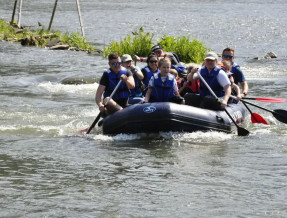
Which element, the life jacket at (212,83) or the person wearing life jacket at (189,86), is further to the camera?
the person wearing life jacket at (189,86)

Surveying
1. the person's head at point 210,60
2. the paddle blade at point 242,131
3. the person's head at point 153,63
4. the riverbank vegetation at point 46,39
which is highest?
the person's head at point 210,60

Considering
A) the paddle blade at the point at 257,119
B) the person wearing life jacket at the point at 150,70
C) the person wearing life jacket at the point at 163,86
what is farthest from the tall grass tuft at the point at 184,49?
the person wearing life jacket at the point at 163,86

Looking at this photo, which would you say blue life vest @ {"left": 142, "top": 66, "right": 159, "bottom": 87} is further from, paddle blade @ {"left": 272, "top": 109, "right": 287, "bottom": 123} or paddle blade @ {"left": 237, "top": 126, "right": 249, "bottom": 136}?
paddle blade @ {"left": 272, "top": 109, "right": 287, "bottom": 123}

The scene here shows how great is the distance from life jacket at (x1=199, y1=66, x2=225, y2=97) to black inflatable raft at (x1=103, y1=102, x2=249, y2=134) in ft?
2.23

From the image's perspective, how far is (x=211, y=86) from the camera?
1164 centimetres

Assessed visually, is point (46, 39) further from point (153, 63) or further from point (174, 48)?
point (153, 63)

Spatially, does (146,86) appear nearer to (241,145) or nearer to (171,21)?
(241,145)

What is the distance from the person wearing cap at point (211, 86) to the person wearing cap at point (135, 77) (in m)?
0.83

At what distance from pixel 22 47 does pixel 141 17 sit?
19408mm

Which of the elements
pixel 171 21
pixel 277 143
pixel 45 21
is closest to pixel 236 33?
pixel 171 21

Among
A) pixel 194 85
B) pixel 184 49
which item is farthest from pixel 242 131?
pixel 184 49

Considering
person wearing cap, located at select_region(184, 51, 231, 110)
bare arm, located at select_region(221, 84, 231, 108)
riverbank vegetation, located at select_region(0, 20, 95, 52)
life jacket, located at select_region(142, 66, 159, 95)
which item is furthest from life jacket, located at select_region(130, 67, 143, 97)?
riverbank vegetation, located at select_region(0, 20, 95, 52)

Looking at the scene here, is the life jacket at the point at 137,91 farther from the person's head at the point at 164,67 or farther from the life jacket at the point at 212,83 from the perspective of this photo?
the life jacket at the point at 212,83

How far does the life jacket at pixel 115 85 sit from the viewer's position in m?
11.1
